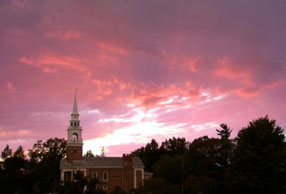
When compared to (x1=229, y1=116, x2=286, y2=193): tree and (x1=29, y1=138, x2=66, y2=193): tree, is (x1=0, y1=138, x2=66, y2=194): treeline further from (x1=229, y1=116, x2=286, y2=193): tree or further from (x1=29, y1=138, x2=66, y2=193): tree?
(x1=229, y1=116, x2=286, y2=193): tree

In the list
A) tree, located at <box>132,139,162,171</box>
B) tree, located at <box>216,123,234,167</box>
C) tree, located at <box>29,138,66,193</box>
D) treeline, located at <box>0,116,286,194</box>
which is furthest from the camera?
tree, located at <box>132,139,162,171</box>

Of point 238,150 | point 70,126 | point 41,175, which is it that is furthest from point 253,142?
point 41,175

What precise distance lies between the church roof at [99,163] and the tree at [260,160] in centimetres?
3039

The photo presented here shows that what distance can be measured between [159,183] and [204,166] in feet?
96.0

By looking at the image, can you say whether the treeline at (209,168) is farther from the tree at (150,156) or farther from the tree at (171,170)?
the tree at (150,156)

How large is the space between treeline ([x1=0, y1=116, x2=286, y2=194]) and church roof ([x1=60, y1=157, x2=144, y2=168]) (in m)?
6.14

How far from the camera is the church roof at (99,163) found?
8250 centimetres

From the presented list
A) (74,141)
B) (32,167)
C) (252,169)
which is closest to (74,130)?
(74,141)

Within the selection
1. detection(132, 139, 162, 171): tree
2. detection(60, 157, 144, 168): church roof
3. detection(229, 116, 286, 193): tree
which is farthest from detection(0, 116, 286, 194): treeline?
detection(132, 139, 162, 171): tree

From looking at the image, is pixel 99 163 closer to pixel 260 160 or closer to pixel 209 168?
pixel 209 168

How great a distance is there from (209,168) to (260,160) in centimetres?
2358

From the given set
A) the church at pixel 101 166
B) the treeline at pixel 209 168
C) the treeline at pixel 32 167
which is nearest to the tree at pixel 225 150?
the treeline at pixel 209 168

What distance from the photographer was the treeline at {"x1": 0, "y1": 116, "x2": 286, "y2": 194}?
168 ft

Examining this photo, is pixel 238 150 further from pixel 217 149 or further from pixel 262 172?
pixel 217 149
